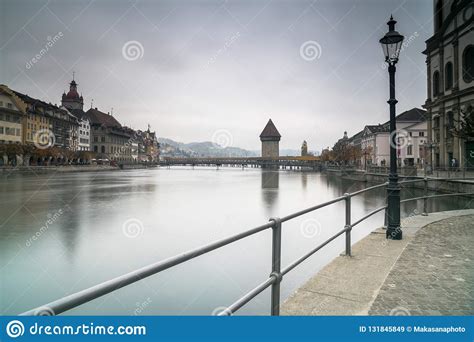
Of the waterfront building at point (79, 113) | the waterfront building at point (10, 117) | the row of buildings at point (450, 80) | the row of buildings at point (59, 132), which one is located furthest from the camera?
the waterfront building at point (79, 113)

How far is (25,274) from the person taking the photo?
1060 centimetres

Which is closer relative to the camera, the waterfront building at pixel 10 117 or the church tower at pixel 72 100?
the waterfront building at pixel 10 117

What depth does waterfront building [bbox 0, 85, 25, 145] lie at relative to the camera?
70.2 metres

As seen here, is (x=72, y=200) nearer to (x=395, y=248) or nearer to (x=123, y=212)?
(x=123, y=212)

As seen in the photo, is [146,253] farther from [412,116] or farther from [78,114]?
[78,114]

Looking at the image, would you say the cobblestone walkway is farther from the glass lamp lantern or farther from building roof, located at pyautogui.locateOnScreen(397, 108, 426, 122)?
building roof, located at pyautogui.locateOnScreen(397, 108, 426, 122)

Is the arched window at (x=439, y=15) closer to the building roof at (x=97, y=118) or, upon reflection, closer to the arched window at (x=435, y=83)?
the arched window at (x=435, y=83)

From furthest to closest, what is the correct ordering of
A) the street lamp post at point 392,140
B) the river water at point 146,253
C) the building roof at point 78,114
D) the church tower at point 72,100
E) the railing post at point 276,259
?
the church tower at point 72,100
the building roof at point 78,114
the river water at point 146,253
the street lamp post at point 392,140
the railing post at point 276,259

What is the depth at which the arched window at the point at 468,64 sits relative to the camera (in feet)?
128

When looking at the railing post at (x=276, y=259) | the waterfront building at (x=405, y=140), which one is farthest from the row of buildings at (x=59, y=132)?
the waterfront building at (x=405, y=140)

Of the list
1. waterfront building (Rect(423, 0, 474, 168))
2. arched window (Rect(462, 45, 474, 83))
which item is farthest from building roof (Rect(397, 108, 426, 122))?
arched window (Rect(462, 45, 474, 83))

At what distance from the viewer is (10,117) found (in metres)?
72.9

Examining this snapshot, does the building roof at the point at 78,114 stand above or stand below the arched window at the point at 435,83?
above

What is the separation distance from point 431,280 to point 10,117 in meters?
85.9
